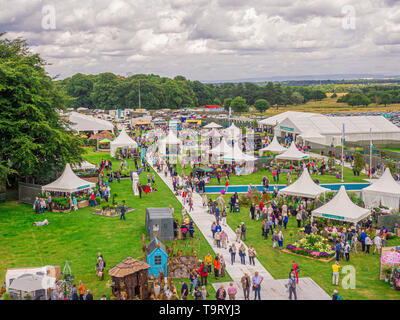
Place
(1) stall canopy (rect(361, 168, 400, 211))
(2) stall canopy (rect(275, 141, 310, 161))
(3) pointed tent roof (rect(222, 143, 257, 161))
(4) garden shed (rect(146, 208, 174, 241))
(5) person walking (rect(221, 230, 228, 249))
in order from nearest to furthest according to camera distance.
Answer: (5) person walking (rect(221, 230, 228, 249)), (4) garden shed (rect(146, 208, 174, 241)), (1) stall canopy (rect(361, 168, 400, 211)), (3) pointed tent roof (rect(222, 143, 257, 161)), (2) stall canopy (rect(275, 141, 310, 161))

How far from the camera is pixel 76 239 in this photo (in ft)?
69.7

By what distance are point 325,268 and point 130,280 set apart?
8198mm

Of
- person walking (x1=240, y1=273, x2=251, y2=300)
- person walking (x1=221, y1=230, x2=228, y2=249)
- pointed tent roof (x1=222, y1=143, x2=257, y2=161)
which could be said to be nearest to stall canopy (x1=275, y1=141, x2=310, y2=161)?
pointed tent roof (x1=222, y1=143, x2=257, y2=161)

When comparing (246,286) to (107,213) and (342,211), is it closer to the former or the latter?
(342,211)

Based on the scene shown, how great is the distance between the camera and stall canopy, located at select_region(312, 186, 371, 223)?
21.4 m

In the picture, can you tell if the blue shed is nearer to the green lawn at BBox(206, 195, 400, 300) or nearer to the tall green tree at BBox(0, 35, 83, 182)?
the green lawn at BBox(206, 195, 400, 300)

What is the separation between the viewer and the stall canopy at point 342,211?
21417 millimetres

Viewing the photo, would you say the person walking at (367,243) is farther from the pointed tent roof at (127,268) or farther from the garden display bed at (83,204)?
the garden display bed at (83,204)

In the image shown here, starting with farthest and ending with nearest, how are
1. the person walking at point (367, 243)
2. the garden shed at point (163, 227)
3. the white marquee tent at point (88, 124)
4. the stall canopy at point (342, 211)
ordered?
the white marquee tent at point (88, 124) → the stall canopy at point (342, 211) → the garden shed at point (163, 227) → the person walking at point (367, 243)

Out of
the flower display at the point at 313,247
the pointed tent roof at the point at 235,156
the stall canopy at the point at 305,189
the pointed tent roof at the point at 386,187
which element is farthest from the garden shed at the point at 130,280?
the pointed tent roof at the point at 235,156

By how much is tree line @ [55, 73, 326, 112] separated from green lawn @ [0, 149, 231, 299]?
80553 millimetres

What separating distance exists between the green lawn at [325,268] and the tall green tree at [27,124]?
570 inches
